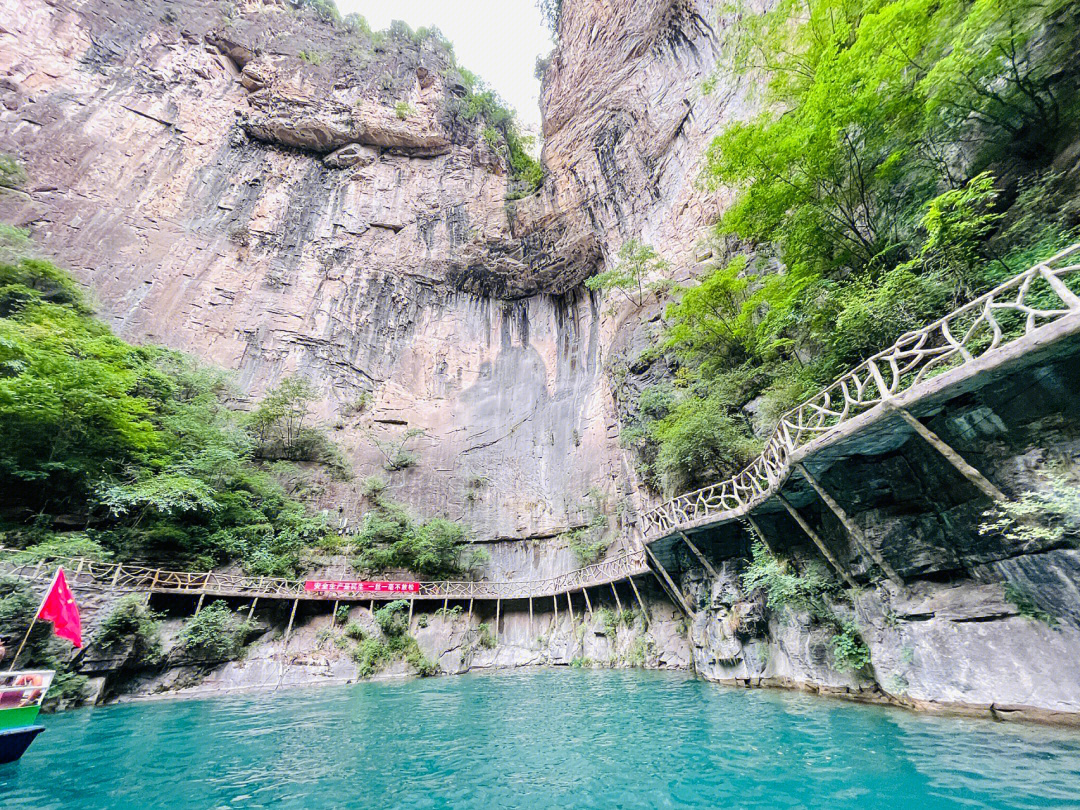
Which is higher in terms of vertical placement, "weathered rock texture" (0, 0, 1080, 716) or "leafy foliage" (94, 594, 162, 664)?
"weathered rock texture" (0, 0, 1080, 716)

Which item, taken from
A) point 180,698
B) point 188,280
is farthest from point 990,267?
point 188,280

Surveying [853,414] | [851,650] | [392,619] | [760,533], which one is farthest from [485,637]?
[853,414]

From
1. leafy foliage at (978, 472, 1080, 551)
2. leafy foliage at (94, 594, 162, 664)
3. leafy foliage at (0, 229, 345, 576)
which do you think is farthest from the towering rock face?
leafy foliage at (978, 472, 1080, 551)

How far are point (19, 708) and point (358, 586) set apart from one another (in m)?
11.9

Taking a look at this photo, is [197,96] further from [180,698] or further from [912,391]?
[912,391]

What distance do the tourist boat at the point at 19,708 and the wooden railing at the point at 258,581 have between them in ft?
21.3

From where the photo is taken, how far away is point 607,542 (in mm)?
18328

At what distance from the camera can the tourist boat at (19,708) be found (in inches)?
193

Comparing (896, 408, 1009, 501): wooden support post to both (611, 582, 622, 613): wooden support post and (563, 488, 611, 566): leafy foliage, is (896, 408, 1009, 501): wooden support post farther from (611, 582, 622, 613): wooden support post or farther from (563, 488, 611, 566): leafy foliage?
(563, 488, 611, 566): leafy foliage

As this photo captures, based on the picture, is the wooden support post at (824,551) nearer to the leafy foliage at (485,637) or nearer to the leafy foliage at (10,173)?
the leafy foliage at (485,637)

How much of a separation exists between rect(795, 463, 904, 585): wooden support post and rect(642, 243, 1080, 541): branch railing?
379 mm

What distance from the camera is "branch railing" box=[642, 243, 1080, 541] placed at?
404 centimetres

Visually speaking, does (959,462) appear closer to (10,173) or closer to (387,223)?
(387,223)

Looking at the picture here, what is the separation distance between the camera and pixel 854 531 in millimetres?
6500
